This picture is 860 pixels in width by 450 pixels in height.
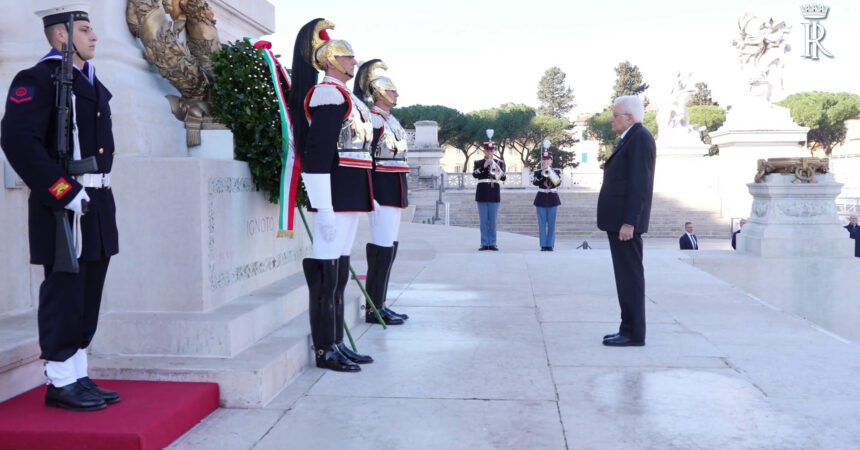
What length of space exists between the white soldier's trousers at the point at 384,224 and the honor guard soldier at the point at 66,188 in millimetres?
2614

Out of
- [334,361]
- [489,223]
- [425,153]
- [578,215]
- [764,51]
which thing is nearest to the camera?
[334,361]

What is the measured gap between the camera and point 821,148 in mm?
71375

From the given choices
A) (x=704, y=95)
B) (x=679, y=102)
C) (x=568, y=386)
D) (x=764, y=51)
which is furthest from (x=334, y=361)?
(x=704, y=95)

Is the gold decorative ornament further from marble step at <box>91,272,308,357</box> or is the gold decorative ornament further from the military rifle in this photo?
the military rifle

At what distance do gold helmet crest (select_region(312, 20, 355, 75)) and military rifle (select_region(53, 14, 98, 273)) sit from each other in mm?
1515

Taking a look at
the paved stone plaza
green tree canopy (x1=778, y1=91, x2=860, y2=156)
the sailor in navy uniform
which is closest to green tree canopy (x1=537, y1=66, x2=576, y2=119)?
green tree canopy (x1=778, y1=91, x2=860, y2=156)

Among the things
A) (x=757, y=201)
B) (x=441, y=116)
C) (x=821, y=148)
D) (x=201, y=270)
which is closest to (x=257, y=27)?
(x=201, y=270)

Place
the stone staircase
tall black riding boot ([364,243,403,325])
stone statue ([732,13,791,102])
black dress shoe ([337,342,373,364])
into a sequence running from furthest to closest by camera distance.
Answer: the stone staircase, stone statue ([732,13,791,102]), tall black riding boot ([364,243,403,325]), black dress shoe ([337,342,373,364])

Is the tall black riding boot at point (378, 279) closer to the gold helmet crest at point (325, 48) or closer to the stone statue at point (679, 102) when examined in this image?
the gold helmet crest at point (325, 48)

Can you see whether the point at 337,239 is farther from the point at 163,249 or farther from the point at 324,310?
the point at 163,249

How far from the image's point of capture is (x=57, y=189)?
2.89 meters

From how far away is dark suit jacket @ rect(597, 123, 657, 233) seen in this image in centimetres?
502

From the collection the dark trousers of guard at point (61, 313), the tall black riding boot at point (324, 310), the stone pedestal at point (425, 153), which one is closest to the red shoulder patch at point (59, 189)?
the dark trousers of guard at point (61, 313)

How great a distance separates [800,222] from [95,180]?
10086 millimetres
